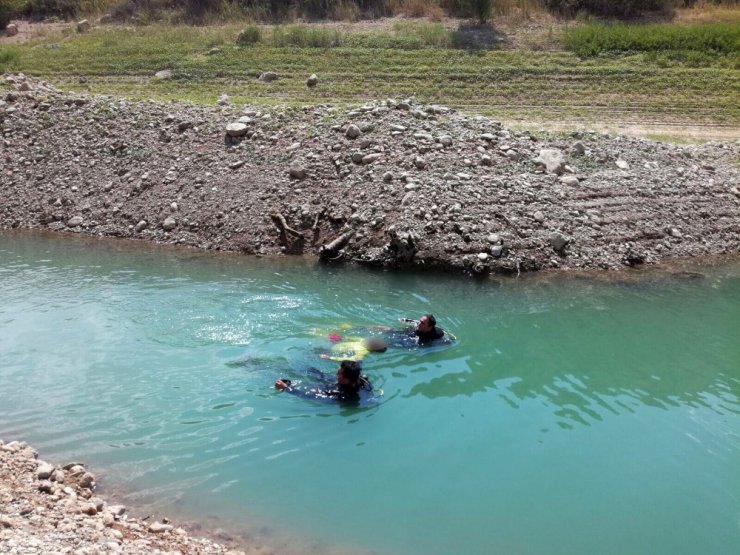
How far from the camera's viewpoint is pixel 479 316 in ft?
42.3

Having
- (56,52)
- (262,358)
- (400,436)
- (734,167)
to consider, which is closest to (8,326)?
(262,358)

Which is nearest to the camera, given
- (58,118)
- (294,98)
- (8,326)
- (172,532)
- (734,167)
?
(172,532)

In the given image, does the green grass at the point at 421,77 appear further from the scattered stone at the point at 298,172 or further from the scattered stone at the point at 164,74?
the scattered stone at the point at 298,172

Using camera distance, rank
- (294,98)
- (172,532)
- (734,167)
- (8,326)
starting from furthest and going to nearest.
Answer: (294,98)
(734,167)
(8,326)
(172,532)

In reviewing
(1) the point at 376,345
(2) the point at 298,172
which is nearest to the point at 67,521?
(1) the point at 376,345

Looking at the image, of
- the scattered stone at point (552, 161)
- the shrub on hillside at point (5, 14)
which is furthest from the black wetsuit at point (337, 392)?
the shrub on hillside at point (5, 14)

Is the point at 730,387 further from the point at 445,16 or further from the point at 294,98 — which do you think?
the point at 445,16

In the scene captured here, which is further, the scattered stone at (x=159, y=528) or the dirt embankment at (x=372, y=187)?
the dirt embankment at (x=372, y=187)

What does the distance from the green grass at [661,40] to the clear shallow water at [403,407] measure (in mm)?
14585

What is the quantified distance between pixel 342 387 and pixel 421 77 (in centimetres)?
Result: 1793

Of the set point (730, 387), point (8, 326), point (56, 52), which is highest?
point (56, 52)

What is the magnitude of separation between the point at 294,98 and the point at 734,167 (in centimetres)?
1269

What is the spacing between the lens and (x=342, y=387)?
977 centimetres

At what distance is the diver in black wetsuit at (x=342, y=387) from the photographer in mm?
9641
